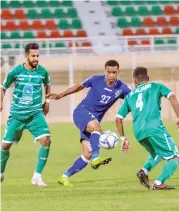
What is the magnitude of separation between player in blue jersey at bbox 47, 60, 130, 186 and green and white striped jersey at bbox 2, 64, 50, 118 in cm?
23

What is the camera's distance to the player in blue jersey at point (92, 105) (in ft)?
39.0

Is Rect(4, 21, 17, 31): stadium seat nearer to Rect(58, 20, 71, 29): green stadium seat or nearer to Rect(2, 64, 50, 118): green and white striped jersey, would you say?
Rect(58, 20, 71, 29): green stadium seat

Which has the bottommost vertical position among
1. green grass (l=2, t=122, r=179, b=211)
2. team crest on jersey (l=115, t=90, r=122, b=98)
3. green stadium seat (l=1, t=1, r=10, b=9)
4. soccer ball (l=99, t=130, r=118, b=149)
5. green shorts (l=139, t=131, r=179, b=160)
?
green grass (l=2, t=122, r=179, b=211)

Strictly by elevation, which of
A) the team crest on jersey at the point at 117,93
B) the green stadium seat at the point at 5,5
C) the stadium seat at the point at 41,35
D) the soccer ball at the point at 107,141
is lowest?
the soccer ball at the point at 107,141

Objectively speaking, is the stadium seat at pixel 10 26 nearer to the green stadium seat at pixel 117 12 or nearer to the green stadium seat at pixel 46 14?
the green stadium seat at pixel 46 14

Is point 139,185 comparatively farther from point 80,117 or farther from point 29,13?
point 29,13

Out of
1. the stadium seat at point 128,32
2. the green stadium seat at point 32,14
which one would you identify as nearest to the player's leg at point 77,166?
the stadium seat at point 128,32

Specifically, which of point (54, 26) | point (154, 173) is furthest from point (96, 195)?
point (54, 26)

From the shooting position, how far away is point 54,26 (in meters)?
34.7

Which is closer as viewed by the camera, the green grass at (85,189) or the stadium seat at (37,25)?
the green grass at (85,189)

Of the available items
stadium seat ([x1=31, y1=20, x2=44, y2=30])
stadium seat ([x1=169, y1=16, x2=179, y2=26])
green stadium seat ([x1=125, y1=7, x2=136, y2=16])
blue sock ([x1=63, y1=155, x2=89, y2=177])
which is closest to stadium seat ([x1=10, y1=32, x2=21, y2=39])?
stadium seat ([x1=31, y1=20, x2=44, y2=30])

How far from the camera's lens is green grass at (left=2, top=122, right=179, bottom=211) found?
9297mm

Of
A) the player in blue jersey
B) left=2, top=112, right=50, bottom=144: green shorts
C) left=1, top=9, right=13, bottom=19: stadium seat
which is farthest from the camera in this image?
left=1, top=9, right=13, bottom=19: stadium seat

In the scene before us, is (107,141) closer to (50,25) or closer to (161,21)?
(50,25)
